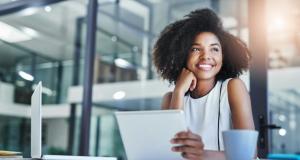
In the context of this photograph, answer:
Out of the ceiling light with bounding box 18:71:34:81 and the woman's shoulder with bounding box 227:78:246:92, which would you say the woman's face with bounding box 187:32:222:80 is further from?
the ceiling light with bounding box 18:71:34:81

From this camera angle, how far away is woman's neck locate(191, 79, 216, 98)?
1645 millimetres

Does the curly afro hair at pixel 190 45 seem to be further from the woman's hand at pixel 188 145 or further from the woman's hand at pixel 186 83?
the woman's hand at pixel 188 145

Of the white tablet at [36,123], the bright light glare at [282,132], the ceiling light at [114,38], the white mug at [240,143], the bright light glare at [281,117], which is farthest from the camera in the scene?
the ceiling light at [114,38]

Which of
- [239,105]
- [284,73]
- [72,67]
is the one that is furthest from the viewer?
[72,67]

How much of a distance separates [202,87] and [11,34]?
11.5 feet

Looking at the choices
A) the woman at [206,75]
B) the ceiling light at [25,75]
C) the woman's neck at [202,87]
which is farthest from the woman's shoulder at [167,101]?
the ceiling light at [25,75]

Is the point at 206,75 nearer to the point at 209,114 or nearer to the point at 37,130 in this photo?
the point at 209,114

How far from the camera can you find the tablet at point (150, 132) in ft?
3.76

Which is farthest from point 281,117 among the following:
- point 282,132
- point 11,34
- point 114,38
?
point 11,34

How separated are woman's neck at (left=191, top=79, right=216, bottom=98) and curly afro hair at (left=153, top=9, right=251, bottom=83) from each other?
0.11 feet

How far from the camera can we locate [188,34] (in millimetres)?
1716

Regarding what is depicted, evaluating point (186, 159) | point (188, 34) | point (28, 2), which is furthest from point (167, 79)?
point (28, 2)

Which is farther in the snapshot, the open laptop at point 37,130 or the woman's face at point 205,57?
the woman's face at point 205,57

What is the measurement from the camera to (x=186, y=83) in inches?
64.9
